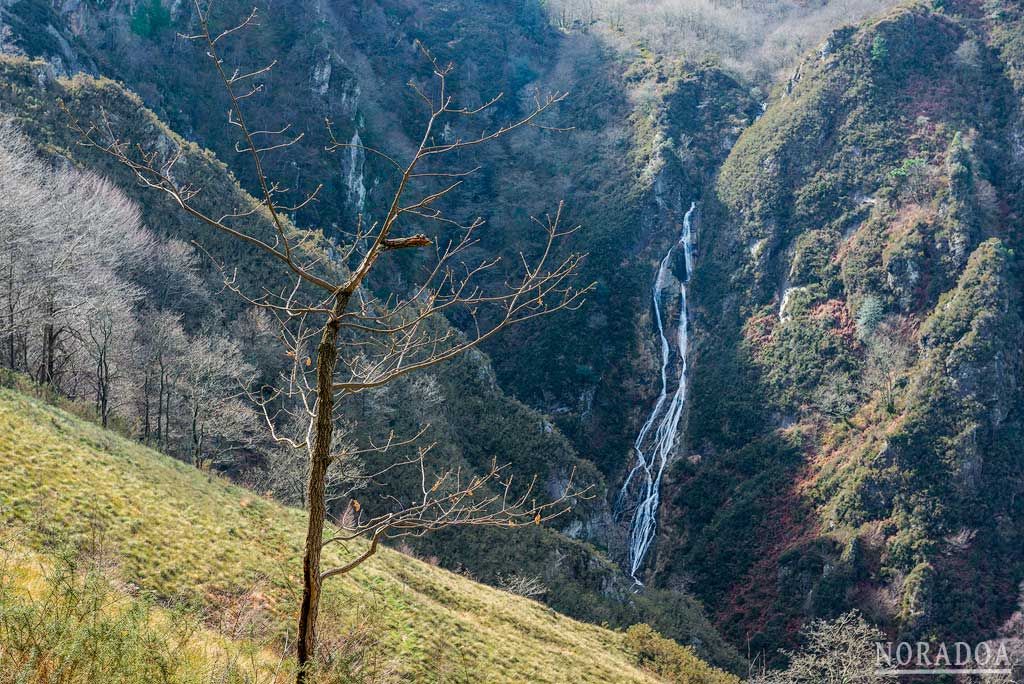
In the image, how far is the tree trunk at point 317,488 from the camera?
6129mm

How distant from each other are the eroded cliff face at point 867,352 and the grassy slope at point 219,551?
33.8 m

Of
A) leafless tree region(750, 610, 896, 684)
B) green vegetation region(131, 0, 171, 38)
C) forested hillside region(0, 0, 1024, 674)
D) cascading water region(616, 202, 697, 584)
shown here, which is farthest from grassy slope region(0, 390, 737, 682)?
green vegetation region(131, 0, 171, 38)

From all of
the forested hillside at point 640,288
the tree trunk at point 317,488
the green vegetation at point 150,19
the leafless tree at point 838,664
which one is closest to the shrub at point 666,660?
the forested hillside at point 640,288

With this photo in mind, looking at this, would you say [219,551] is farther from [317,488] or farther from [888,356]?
[888,356]

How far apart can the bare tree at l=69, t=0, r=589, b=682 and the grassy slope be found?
205cm

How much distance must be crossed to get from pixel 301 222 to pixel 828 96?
187ft

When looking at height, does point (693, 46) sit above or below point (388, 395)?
above

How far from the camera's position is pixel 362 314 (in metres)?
6.67

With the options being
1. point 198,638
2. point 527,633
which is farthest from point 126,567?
point 527,633

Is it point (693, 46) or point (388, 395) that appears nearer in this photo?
point (388, 395)

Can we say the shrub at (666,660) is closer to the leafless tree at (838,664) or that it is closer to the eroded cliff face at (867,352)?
the leafless tree at (838,664)

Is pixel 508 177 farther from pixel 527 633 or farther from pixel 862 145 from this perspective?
pixel 527 633

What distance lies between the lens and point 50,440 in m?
14.1

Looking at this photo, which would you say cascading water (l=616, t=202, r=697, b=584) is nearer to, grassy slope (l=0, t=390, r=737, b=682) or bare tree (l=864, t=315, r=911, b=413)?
bare tree (l=864, t=315, r=911, b=413)
